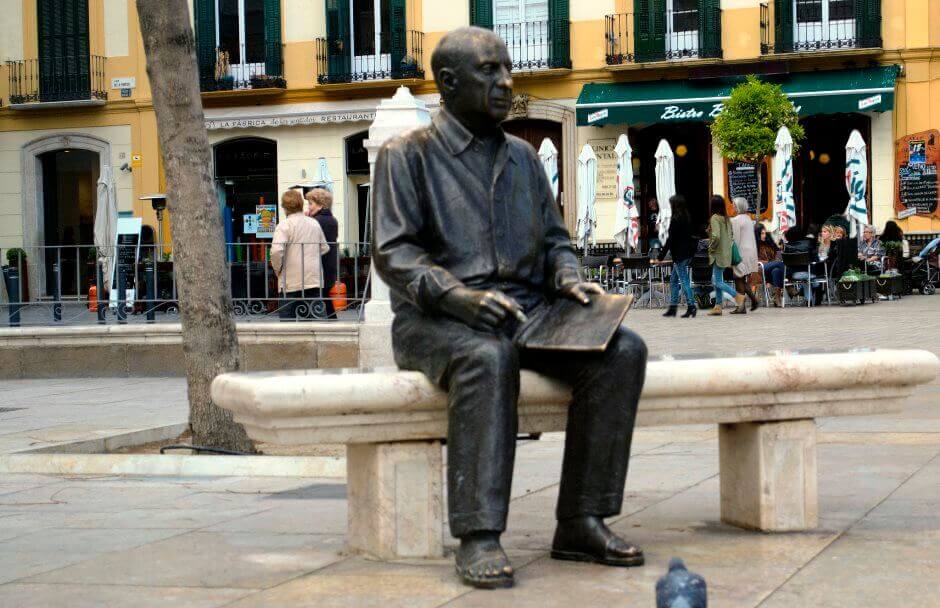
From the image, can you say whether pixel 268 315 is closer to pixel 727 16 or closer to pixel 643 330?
pixel 643 330

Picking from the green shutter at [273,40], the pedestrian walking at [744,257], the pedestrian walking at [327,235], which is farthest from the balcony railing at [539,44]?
the pedestrian walking at [327,235]

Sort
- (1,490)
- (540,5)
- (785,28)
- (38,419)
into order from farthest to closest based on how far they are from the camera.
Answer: (540,5) → (785,28) → (38,419) → (1,490)

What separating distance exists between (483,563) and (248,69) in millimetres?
29843

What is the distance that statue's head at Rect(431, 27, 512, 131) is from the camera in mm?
4922

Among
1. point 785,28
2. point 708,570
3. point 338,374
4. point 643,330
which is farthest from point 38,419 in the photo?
point 785,28

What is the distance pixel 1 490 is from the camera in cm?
718

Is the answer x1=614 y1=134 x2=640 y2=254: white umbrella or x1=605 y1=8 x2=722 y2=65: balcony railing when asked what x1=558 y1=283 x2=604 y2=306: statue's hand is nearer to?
x1=614 y1=134 x2=640 y2=254: white umbrella

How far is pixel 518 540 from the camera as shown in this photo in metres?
5.28

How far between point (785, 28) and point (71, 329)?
65.0 feet

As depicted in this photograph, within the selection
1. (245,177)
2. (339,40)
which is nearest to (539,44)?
(339,40)

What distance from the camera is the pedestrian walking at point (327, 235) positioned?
43.0 ft

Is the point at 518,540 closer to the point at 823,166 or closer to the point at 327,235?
the point at 327,235

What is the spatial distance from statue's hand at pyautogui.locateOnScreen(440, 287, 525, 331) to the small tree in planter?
22.9 m

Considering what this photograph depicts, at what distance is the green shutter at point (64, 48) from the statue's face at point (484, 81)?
99.3ft
